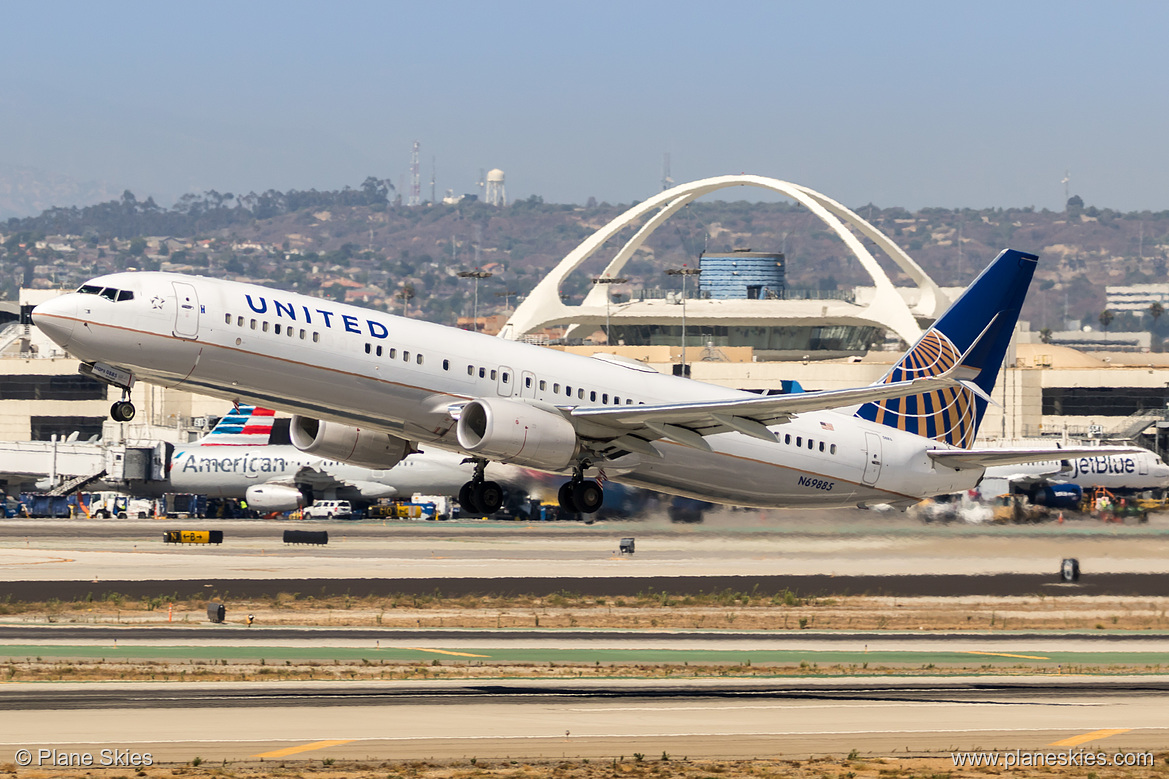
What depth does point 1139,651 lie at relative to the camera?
49844 mm

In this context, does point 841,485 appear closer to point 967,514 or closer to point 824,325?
point 967,514

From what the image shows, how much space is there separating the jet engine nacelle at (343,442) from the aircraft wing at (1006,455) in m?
20.0

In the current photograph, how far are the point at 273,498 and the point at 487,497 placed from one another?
70.1 meters

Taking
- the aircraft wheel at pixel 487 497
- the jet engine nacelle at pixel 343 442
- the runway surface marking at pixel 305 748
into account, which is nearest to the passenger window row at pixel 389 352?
the jet engine nacelle at pixel 343 442

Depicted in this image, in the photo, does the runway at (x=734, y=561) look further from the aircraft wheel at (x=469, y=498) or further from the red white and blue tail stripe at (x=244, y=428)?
the red white and blue tail stripe at (x=244, y=428)

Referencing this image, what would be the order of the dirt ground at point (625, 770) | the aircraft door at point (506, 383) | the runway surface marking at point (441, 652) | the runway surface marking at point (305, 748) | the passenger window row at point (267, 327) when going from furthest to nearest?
the runway surface marking at point (441, 652) < the aircraft door at point (506, 383) < the passenger window row at point (267, 327) < the runway surface marking at point (305, 748) < the dirt ground at point (625, 770)

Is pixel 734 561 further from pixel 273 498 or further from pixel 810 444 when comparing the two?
pixel 273 498

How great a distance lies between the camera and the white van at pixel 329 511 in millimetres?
113088

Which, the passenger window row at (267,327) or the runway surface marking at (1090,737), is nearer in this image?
the runway surface marking at (1090,737)

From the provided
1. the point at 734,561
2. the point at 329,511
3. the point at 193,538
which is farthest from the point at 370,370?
the point at 329,511

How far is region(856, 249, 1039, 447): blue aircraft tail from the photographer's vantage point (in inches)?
2143

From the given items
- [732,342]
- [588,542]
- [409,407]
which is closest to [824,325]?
[732,342]

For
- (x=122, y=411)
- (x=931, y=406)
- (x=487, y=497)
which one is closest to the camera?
(x=122, y=411)

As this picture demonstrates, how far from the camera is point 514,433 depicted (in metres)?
41.7
